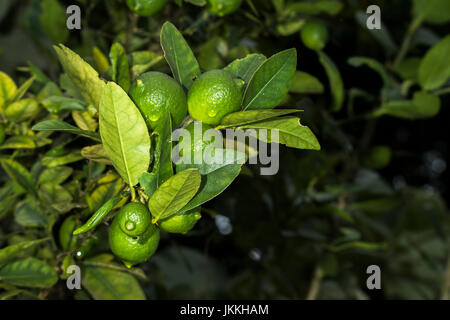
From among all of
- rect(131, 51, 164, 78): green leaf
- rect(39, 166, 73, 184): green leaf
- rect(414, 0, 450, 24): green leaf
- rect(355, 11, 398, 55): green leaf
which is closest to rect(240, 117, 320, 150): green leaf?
rect(131, 51, 164, 78): green leaf

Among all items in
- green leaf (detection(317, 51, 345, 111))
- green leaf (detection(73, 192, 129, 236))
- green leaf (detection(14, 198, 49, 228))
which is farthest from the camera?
green leaf (detection(317, 51, 345, 111))

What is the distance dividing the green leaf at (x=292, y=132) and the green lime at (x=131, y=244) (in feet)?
0.58

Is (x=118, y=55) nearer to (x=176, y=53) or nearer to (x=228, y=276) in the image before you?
(x=176, y=53)

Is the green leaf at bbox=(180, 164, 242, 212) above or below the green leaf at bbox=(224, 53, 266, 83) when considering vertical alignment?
below

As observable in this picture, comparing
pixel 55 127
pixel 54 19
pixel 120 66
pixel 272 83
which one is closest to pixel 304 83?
pixel 272 83

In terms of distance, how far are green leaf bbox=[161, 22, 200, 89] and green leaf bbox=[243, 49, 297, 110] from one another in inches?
3.4

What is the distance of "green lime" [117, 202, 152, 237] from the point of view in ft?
1.56

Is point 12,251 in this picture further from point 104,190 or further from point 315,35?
point 315,35

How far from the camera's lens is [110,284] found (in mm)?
675

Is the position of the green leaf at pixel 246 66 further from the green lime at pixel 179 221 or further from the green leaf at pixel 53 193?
the green leaf at pixel 53 193

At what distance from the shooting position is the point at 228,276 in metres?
1.36

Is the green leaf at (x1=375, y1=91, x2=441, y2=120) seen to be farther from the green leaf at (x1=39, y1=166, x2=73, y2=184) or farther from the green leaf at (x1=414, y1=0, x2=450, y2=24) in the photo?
the green leaf at (x1=39, y1=166, x2=73, y2=184)

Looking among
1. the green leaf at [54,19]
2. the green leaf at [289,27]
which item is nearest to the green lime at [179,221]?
the green leaf at [289,27]

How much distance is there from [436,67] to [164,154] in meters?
0.68
